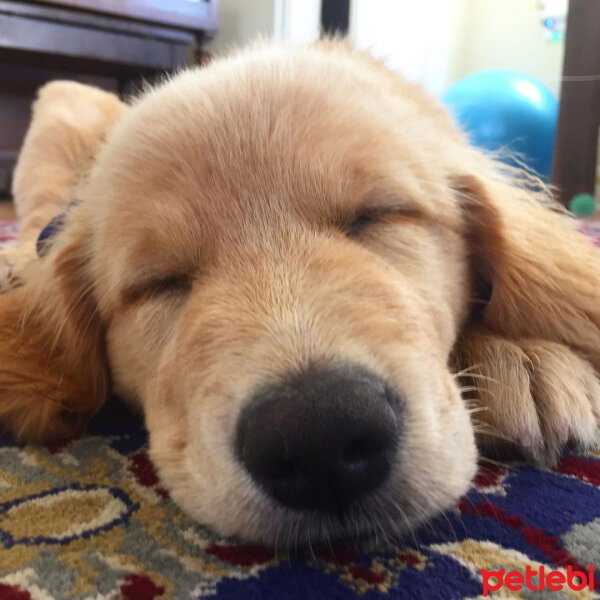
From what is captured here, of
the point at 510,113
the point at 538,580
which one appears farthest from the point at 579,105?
the point at 538,580

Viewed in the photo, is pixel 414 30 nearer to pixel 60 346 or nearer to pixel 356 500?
pixel 60 346

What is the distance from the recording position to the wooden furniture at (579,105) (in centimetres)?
383

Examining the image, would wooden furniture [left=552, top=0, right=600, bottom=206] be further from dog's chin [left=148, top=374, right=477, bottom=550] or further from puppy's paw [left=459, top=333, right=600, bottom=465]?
dog's chin [left=148, top=374, right=477, bottom=550]

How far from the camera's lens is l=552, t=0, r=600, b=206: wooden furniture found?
383cm

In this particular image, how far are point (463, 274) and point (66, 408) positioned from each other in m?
0.86

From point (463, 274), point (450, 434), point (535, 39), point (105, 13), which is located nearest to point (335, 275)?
point (450, 434)

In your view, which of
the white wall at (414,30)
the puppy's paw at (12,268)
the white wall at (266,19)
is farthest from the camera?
the white wall at (266,19)

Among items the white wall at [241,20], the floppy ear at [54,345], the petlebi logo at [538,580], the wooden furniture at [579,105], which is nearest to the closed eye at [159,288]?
the floppy ear at [54,345]

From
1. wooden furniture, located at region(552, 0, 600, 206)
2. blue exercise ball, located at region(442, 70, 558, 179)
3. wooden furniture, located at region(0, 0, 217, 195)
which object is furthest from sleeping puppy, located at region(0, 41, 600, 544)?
wooden furniture, located at region(0, 0, 217, 195)

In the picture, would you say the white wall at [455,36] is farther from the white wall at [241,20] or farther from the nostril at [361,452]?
the nostril at [361,452]

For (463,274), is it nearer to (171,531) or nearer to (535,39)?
(171,531)

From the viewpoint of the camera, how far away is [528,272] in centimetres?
139

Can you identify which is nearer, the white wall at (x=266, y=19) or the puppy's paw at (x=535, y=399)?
the puppy's paw at (x=535, y=399)

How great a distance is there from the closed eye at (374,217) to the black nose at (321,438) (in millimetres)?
403
